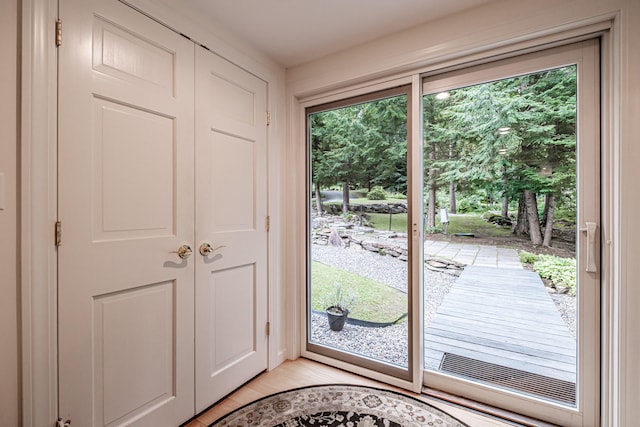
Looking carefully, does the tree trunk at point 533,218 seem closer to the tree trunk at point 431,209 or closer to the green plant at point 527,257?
the green plant at point 527,257

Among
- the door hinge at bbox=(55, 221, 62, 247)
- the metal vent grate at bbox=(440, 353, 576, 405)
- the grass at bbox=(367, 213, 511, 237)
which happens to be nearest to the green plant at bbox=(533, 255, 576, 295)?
the grass at bbox=(367, 213, 511, 237)

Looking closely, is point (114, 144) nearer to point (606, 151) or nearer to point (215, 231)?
point (215, 231)

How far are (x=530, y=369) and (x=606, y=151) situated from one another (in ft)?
4.10

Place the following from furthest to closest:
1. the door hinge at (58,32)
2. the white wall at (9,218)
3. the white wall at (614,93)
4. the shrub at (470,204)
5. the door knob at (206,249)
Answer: the shrub at (470,204) → the door knob at (206,249) → the white wall at (614,93) → the door hinge at (58,32) → the white wall at (9,218)


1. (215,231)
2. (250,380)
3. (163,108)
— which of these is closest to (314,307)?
(250,380)

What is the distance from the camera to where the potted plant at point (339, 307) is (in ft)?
7.57

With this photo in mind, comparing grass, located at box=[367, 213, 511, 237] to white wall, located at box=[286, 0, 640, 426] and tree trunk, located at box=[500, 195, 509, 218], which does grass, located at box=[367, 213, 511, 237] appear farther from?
white wall, located at box=[286, 0, 640, 426]

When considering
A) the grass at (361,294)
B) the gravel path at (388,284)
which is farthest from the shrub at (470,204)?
the grass at (361,294)

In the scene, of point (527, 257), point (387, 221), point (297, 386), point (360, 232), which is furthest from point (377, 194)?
point (297, 386)

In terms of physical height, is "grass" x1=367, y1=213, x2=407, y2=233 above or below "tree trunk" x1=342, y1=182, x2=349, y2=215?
below

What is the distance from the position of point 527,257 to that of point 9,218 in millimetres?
2430

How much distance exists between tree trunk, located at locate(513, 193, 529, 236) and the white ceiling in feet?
3.66

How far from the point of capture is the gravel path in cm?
199

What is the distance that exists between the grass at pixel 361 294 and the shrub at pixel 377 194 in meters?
0.61
